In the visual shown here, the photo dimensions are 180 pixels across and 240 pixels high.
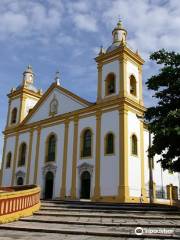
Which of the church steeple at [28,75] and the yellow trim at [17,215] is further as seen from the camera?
the church steeple at [28,75]

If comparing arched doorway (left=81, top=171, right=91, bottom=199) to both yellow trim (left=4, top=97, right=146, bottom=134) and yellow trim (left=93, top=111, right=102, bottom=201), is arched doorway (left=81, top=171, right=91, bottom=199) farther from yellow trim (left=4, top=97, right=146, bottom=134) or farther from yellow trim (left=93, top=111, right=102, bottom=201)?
yellow trim (left=4, top=97, right=146, bottom=134)

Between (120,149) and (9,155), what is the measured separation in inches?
588

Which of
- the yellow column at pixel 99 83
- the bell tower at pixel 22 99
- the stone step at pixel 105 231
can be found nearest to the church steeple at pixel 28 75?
the bell tower at pixel 22 99

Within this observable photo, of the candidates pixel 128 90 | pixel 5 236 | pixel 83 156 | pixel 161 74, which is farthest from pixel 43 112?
pixel 5 236

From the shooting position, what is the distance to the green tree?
1292cm

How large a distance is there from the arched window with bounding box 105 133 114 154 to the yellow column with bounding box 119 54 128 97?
323 centimetres

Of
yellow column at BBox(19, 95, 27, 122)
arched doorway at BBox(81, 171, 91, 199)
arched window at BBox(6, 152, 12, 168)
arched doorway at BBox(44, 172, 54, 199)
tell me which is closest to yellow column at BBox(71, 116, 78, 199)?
arched doorway at BBox(81, 171, 91, 199)

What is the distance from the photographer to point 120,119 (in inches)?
910

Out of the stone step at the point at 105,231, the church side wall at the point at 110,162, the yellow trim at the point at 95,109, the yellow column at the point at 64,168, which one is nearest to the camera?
Result: the stone step at the point at 105,231

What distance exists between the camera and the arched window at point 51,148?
2761 centimetres

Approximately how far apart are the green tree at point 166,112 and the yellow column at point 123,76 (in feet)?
31.4

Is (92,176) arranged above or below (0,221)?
above

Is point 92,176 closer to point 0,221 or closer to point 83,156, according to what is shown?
point 83,156
